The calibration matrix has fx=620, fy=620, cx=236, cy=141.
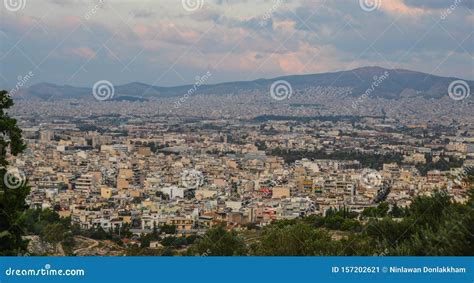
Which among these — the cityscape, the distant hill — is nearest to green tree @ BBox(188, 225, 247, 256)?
the cityscape

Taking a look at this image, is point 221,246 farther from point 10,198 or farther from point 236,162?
point 236,162

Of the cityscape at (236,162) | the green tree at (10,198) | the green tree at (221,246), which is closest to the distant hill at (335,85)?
the cityscape at (236,162)

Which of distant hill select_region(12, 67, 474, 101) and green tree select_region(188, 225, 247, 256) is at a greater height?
distant hill select_region(12, 67, 474, 101)

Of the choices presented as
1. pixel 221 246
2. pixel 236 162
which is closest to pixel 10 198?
pixel 221 246

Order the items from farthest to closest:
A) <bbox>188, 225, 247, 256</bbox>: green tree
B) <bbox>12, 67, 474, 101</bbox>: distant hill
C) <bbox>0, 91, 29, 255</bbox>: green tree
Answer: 1. <bbox>12, 67, 474, 101</bbox>: distant hill
2. <bbox>188, 225, 247, 256</bbox>: green tree
3. <bbox>0, 91, 29, 255</bbox>: green tree

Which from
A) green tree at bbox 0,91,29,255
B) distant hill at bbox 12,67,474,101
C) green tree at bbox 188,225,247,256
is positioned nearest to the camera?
green tree at bbox 0,91,29,255

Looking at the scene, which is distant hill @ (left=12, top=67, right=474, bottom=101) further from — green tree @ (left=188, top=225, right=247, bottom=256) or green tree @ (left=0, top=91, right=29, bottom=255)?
green tree @ (left=0, top=91, right=29, bottom=255)
